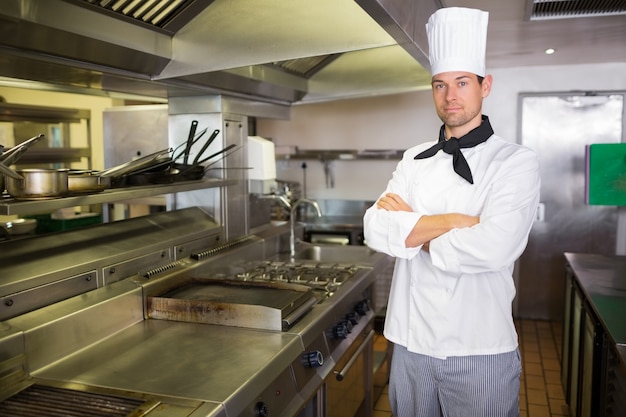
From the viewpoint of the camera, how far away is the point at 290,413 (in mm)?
2076

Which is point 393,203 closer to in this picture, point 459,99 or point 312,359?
point 459,99

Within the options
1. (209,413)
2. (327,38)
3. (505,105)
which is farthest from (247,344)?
(505,105)

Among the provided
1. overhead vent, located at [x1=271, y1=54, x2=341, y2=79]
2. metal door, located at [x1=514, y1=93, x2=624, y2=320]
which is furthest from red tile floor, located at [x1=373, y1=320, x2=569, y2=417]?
overhead vent, located at [x1=271, y1=54, x2=341, y2=79]

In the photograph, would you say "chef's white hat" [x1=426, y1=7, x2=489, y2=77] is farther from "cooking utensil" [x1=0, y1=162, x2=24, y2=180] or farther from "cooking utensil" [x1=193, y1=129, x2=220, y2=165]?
"cooking utensil" [x1=0, y1=162, x2=24, y2=180]

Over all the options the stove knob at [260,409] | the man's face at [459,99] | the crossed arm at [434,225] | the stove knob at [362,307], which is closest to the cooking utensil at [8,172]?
the stove knob at [260,409]

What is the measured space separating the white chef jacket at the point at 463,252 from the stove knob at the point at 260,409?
1.93 feet

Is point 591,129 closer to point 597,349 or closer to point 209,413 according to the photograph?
point 597,349

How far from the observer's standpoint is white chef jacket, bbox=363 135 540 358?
1.96 m

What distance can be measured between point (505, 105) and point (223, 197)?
3.40 m

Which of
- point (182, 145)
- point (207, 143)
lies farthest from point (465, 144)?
point (182, 145)

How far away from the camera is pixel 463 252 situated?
196 centimetres

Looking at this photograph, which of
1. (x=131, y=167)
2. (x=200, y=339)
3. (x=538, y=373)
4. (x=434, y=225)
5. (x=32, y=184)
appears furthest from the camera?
(x=538, y=373)

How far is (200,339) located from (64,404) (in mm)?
606

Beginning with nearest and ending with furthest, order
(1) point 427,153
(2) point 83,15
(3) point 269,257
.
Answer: (2) point 83,15 < (1) point 427,153 < (3) point 269,257
